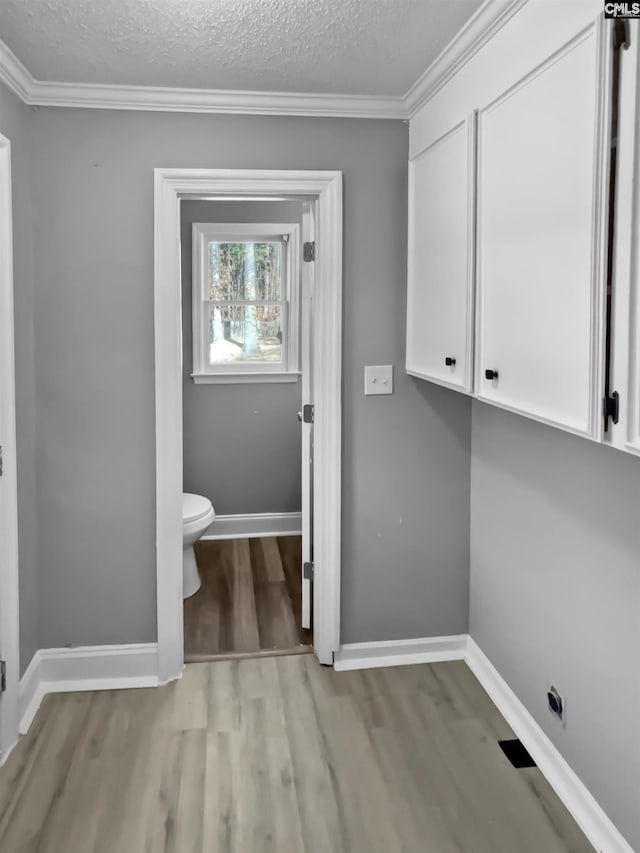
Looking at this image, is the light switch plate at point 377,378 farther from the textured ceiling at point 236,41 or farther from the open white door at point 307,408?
the textured ceiling at point 236,41

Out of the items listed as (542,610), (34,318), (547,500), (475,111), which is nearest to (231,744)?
(542,610)

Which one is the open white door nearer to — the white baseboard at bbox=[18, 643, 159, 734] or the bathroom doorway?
the white baseboard at bbox=[18, 643, 159, 734]

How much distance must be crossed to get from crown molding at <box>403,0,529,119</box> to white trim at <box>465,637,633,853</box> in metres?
2.17

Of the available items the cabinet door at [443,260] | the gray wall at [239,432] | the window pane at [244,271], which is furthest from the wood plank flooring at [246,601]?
the window pane at [244,271]

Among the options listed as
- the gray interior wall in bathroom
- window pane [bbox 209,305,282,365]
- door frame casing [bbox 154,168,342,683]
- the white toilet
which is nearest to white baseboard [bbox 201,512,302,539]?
the white toilet

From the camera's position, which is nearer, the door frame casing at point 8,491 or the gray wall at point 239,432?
the door frame casing at point 8,491

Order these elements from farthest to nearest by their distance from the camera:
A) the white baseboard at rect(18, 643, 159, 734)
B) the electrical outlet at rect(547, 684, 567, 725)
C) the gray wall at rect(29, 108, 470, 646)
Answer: the white baseboard at rect(18, 643, 159, 734) < the gray wall at rect(29, 108, 470, 646) < the electrical outlet at rect(547, 684, 567, 725)

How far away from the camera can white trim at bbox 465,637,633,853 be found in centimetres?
198

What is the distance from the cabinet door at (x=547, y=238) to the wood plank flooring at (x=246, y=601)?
5.61ft

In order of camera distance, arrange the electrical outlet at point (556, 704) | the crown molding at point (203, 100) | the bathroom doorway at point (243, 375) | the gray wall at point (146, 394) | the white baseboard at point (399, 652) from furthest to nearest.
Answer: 1. the bathroom doorway at point (243, 375)
2. the white baseboard at point (399, 652)
3. the gray wall at point (146, 394)
4. the crown molding at point (203, 100)
5. the electrical outlet at point (556, 704)

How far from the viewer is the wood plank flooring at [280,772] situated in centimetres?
202

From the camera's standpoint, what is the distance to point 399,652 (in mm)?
3064

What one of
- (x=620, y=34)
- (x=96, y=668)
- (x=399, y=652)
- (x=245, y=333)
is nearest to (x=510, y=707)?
(x=399, y=652)

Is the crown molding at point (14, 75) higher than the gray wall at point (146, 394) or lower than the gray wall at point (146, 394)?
higher
